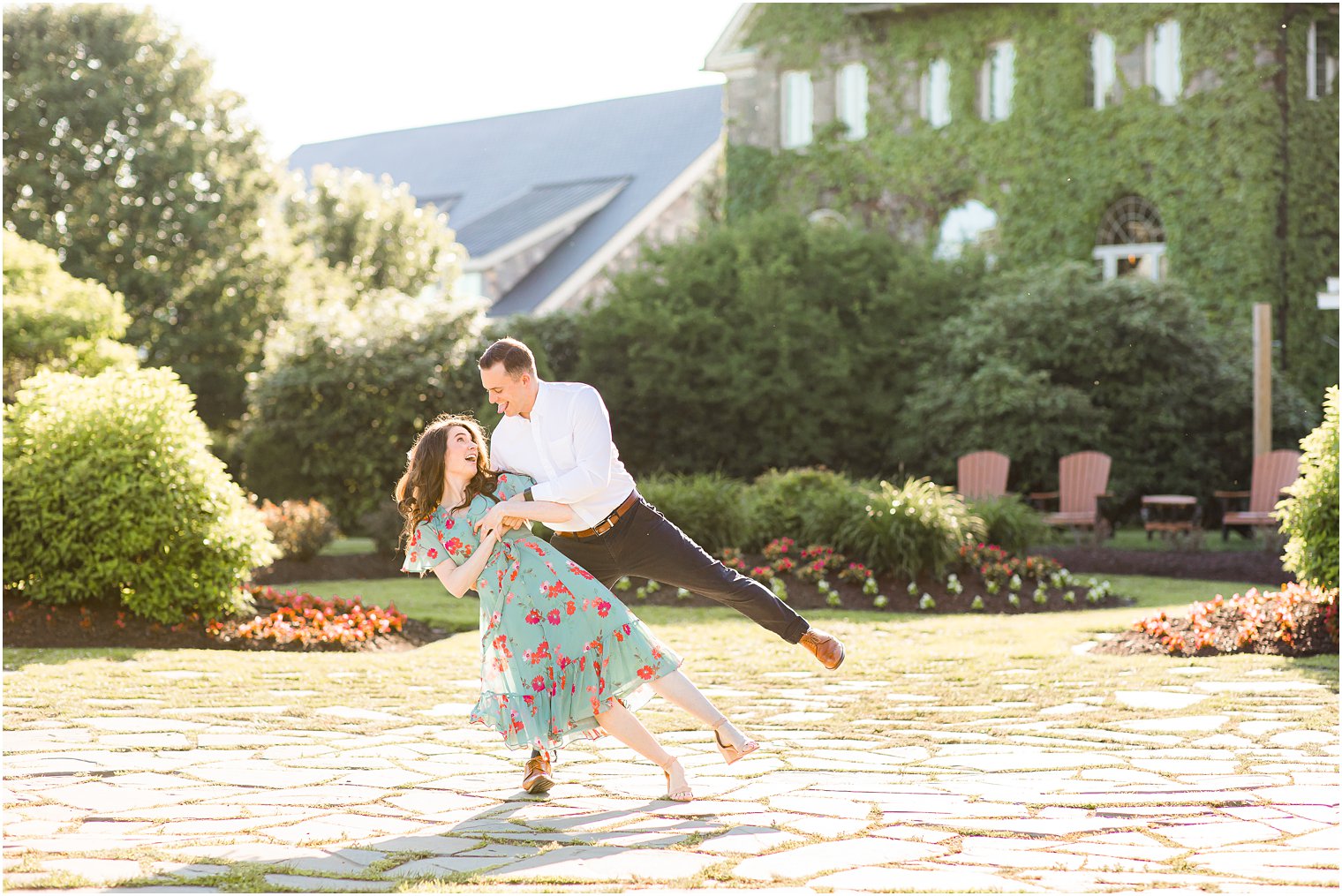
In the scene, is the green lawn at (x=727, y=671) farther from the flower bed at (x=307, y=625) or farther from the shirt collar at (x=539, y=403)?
the shirt collar at (x=539, y=403)

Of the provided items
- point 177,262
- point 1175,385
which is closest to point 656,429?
point 1175,385

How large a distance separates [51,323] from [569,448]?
12.1 metres

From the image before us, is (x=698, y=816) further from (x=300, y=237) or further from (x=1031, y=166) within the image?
(x=300, y=237)

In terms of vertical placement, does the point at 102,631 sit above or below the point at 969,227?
below

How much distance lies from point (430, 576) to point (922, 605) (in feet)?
19.9

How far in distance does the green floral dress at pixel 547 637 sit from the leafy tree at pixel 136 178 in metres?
22.2

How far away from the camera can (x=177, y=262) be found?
2664 centimetres

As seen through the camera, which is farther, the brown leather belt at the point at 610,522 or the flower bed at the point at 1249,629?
the flower bed at the point at 1249,629

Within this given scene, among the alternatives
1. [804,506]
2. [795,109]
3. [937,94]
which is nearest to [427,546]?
[804,506]

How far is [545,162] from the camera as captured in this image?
4016cm

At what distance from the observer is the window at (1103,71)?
79.9 feet

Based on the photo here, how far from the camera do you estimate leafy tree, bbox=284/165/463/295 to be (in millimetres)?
32969

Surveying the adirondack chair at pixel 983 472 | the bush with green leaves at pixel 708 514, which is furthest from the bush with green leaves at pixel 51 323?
the adirondack chair at pixel 983 472

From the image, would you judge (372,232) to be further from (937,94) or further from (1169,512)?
(1169,512)
